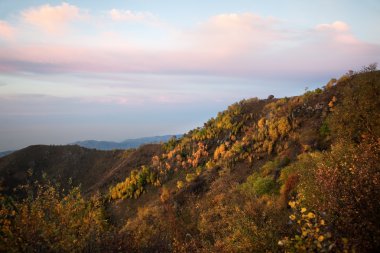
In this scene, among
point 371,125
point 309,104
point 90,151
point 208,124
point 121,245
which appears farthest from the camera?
point 90,151

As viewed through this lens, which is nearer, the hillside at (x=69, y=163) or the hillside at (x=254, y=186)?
the hillside at (x=254, y=186)

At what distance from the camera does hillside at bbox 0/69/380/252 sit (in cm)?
905

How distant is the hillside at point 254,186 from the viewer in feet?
29.7

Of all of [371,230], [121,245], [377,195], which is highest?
[377,195]

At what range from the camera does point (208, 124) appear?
63.4 metres

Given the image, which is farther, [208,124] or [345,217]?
[208,124]

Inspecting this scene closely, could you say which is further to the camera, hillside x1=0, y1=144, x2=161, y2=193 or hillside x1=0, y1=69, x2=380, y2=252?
hillside x1=0, y1=144, x2=161, y2=193

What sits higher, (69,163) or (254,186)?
(254,186)

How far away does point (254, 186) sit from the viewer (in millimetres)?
29953

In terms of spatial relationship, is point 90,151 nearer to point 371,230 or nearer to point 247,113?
point 247,113

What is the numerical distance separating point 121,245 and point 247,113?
4681cm

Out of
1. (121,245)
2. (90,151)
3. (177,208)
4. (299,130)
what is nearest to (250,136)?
(299,130)

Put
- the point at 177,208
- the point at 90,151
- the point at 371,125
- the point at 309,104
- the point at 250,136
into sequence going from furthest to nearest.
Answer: the point at 90,151 → the point at 250,136 → the point at 309,104 → the point at 177,208 → the point at 371,125

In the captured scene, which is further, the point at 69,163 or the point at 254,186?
the point at 69,163
